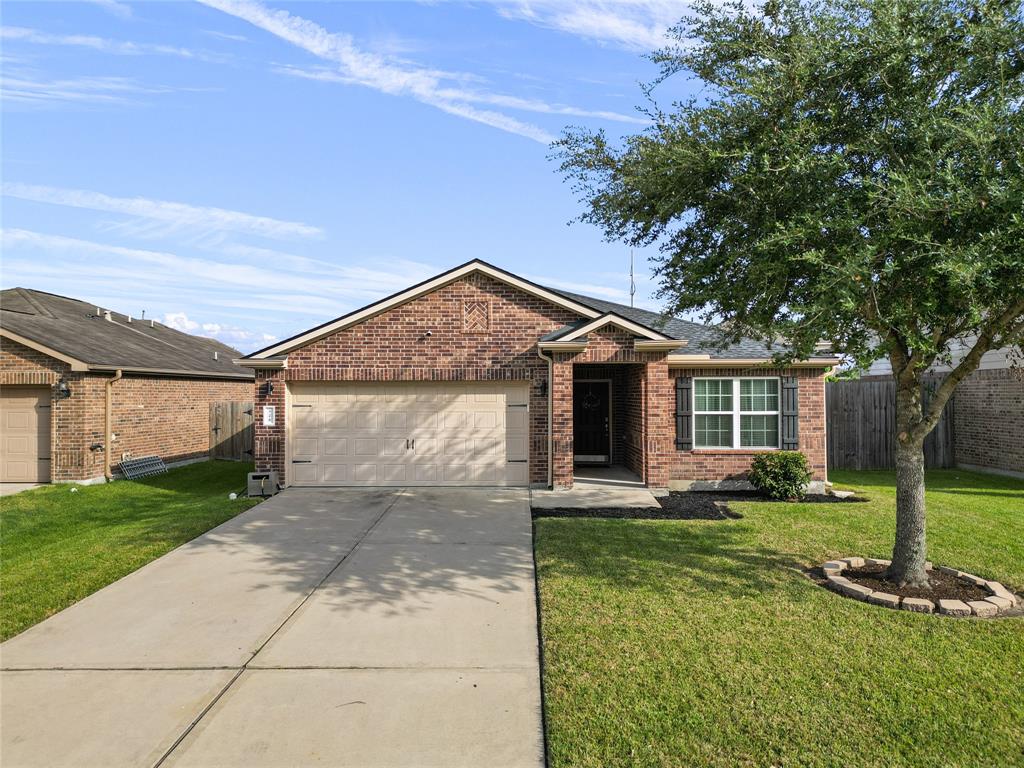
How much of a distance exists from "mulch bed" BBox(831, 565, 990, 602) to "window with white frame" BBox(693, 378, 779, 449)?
5.89 meters

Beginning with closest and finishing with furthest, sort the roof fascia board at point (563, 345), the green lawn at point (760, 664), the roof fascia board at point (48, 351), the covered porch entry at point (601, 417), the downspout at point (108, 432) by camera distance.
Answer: the green lawn at point (760, 664) → the roof fascia board at point (563, 345) → the roof fascia board at point (48, 351) → the downspout at point (108, 432) → the covered porch entry at point (601, 417)

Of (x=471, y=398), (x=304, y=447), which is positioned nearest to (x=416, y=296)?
(x=471, y=398)

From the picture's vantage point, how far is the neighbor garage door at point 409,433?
41.8 ft

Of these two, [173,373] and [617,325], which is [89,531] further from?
[617,325]

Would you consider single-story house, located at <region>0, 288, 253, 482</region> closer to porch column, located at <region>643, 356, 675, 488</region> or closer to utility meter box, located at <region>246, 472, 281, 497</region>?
utility meter box, located at <region>246, 472, 281, 497</region>

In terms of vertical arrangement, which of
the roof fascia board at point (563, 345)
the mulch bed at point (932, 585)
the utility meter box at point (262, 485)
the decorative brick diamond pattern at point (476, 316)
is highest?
the decorative brick diamond pattern at point (476, 316)

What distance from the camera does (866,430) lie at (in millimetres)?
15758

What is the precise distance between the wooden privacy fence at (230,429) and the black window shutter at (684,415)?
12.5m

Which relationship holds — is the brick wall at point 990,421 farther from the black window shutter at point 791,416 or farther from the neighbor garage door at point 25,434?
the neighbor garage door at point 25,434

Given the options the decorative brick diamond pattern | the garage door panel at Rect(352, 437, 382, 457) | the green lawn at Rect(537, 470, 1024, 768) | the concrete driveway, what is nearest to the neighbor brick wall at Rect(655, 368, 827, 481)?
the decorative brick diamond pattern

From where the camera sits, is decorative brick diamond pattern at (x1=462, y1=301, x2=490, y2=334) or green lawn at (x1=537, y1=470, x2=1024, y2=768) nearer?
green lawn at (x1=537, y1=470, x2=1024, y2=768)

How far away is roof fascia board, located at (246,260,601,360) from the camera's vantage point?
12492 millimetres

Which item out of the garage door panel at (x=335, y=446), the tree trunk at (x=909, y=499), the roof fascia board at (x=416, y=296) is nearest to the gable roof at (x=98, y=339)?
the roof fascia board at (x=416, y=296)

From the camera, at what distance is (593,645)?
16.6 feet
